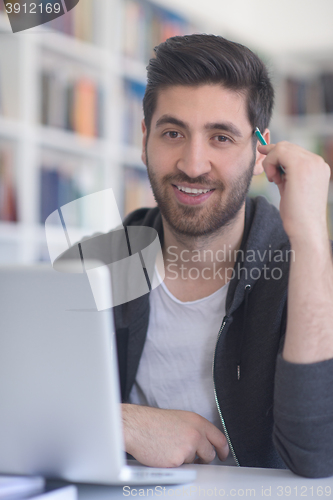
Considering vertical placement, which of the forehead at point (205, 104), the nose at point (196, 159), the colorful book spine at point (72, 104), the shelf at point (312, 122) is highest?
the shelf at point (312, 122)

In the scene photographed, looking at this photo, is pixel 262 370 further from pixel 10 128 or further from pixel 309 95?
pixel 309 95

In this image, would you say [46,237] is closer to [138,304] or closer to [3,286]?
[138,304]

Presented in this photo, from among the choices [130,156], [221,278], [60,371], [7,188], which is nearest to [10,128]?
[7,188]

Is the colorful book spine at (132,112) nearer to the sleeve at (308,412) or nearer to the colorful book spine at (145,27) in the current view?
the colorful book spine at (145,27)

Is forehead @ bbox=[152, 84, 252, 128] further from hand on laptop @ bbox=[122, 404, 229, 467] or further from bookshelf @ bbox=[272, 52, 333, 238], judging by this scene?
bookshelf @ bbox=[272, 52, 333, 238]

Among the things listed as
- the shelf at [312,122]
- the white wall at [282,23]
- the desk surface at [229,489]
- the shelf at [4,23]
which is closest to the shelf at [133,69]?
the shelf at [4,23]

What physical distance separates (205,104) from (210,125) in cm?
6

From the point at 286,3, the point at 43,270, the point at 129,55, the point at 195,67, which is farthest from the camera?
the point at 286,3

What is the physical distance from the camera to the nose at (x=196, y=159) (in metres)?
1.22

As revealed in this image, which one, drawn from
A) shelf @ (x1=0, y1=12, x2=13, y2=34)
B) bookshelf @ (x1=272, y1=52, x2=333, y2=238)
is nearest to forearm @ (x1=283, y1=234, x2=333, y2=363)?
shelf @ (x1=0, y1=12, x2=13, y2=34)

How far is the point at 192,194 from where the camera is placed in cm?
129

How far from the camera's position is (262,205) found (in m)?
1.34

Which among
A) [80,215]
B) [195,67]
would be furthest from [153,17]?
[195,67]

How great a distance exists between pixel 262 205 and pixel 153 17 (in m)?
1.72
